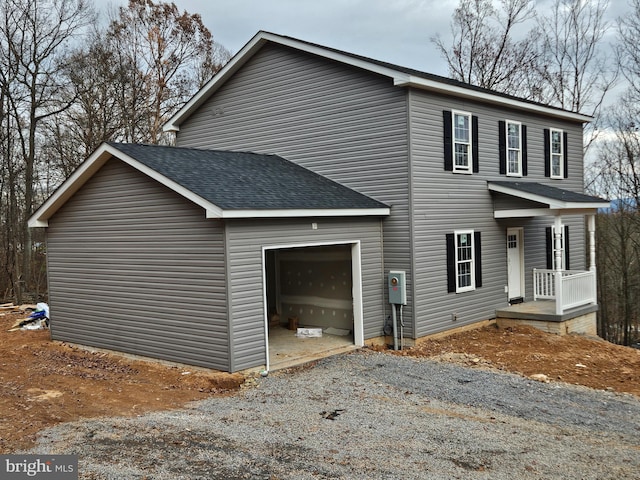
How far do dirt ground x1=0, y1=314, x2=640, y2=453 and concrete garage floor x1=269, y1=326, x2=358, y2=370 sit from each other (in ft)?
4.27

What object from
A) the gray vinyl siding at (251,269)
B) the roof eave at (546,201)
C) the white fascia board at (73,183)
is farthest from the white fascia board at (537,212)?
the white fascia board at (73,183)

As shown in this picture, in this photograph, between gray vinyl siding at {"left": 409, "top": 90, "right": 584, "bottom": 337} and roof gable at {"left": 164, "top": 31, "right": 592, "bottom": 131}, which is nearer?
roof gable at {"left": 164, "top": 31, "right": 592, "bottom": 131}

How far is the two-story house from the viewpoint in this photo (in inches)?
385

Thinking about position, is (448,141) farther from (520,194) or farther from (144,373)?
(144,373)

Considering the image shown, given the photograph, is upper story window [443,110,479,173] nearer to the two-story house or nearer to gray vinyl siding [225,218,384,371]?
the two-story house

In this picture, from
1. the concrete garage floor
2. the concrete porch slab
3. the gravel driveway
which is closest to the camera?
the gravel driveway

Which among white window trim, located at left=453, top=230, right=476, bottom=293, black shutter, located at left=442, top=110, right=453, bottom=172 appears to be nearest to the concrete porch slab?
white window trim, located at left=453, top=230, right=476, bottom=293

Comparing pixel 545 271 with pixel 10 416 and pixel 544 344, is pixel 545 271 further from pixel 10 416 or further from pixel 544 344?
pixel 10 416

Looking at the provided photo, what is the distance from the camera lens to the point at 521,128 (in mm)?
15445

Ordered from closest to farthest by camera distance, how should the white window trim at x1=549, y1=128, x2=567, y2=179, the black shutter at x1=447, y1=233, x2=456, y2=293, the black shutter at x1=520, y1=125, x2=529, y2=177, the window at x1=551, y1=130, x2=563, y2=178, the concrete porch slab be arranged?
1. the black shutter at x1=447, y1=233, x2=456, y2=293
2. the concrete porch slab
3. the black shutter at x1=520, y1=125, x2=529, y2=177
4. the white window trim at x1=549, y1=128, x2=567, y2=179
5. the window at x1=551, y1=130, x2=563, y2=178

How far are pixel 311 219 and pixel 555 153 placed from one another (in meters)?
10.1

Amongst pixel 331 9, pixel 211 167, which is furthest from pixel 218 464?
pixel 331 9

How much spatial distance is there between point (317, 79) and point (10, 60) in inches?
559

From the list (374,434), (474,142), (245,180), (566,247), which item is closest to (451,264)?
(474,142)
